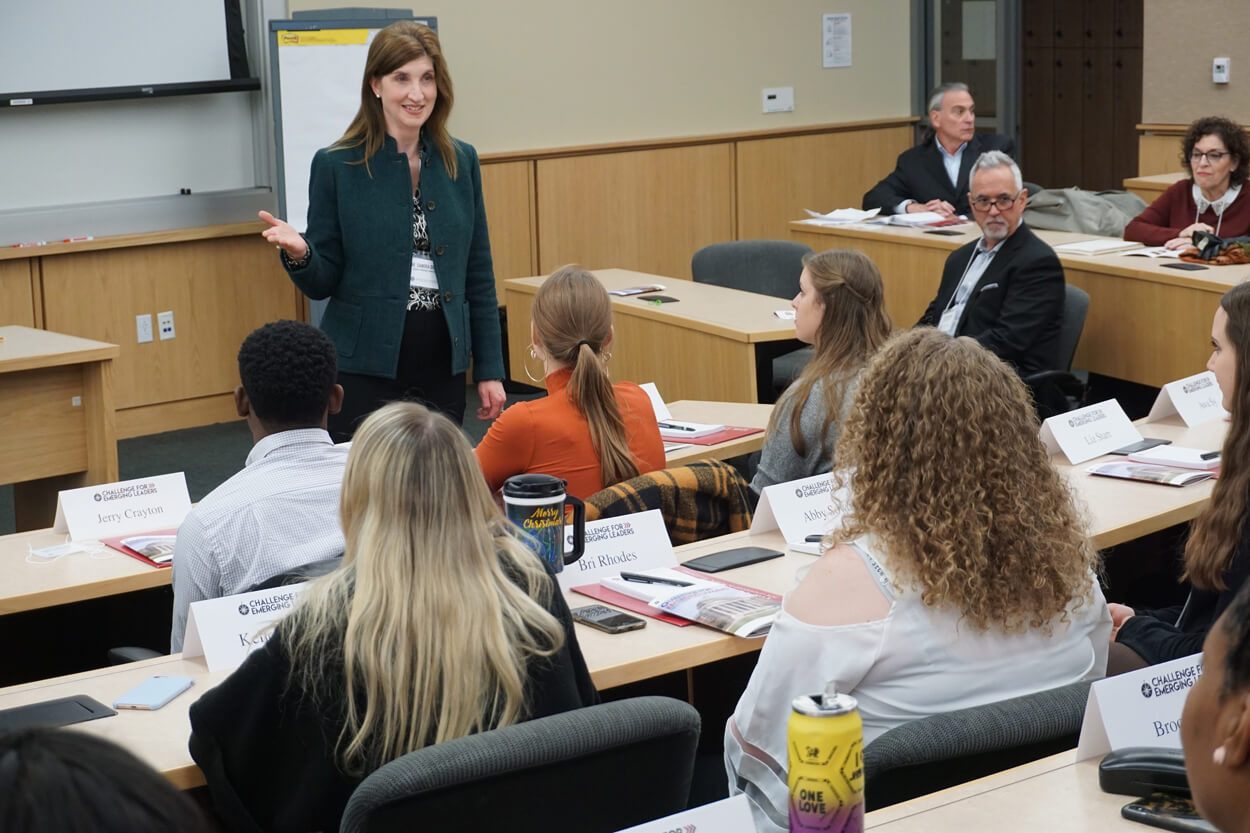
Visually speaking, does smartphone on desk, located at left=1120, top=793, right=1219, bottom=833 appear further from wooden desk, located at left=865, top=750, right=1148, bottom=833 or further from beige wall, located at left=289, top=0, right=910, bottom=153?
beige wall, located at left=289, top=0, right=910, bottom=153

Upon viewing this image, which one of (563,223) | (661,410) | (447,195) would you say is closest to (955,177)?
(563,223)

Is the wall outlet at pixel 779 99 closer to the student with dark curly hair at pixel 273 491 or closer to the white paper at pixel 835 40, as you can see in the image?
the white paper at pixel 835 40

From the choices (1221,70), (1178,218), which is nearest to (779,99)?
(1221,70)

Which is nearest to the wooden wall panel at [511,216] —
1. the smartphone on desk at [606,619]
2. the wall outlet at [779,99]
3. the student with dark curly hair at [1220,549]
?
Result: the wall outlet at [779,99]

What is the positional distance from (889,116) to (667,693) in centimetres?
675

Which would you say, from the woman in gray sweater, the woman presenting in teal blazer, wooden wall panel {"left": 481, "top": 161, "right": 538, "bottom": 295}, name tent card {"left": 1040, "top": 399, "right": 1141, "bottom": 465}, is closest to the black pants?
the woman presenting in teal blazer

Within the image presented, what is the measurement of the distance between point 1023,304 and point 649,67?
3.97 meters

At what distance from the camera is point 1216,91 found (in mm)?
8555

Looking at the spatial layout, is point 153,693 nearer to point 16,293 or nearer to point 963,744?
point 963,744

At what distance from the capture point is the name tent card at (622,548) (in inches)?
104

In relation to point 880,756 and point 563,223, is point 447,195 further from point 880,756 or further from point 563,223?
point 563,223

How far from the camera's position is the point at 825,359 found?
3.41 meters

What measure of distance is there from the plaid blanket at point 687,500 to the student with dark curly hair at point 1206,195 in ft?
9.99

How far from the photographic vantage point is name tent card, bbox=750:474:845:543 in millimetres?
2852
